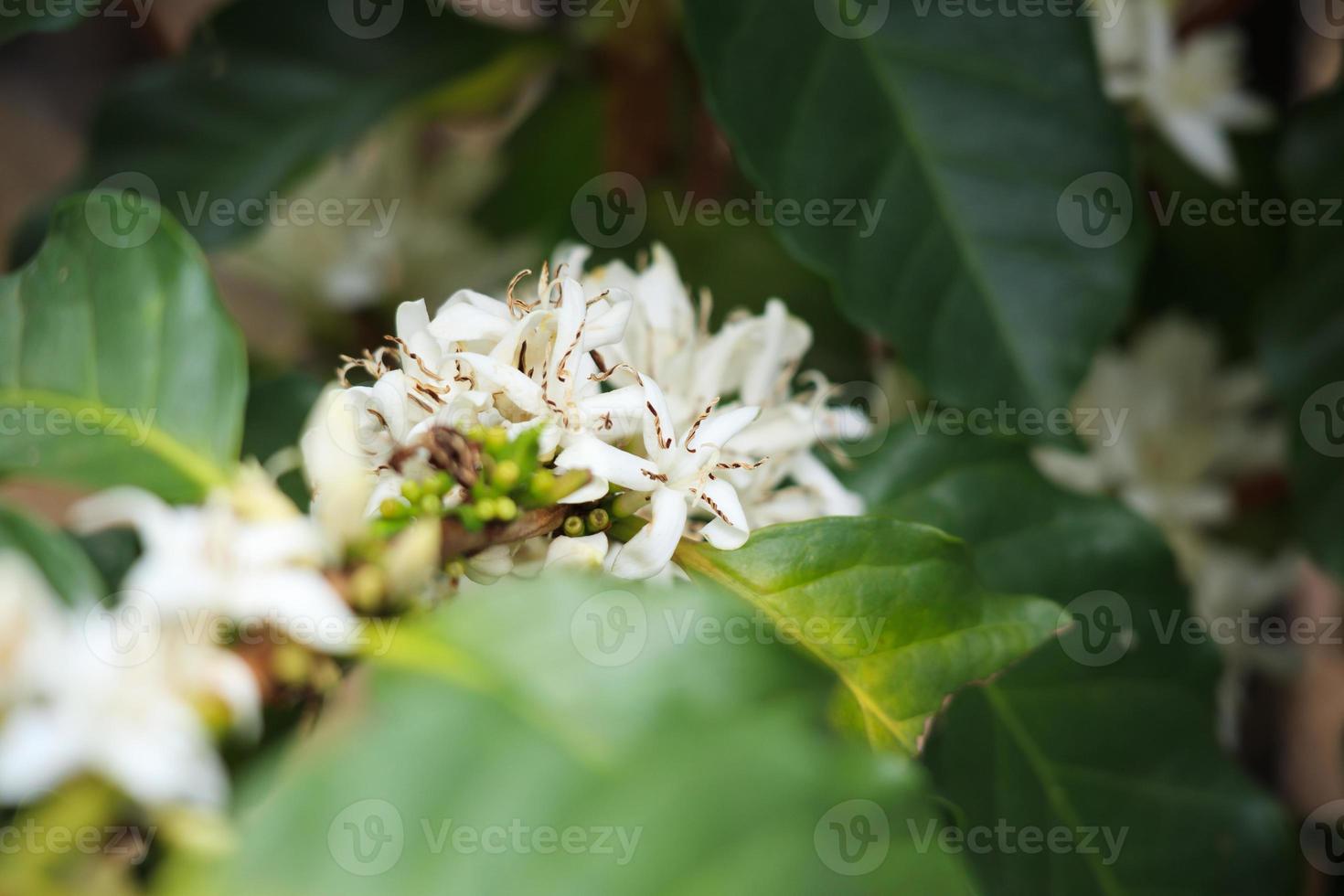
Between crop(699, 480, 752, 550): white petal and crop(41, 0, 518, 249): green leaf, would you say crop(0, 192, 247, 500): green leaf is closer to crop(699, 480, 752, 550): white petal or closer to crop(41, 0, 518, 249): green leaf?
crop(699, 480, 752, 550): white petal

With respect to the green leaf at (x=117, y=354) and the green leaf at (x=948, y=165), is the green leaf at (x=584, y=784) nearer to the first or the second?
the green leaf at (x=117, y=354)

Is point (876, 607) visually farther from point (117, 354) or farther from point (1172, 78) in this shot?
point (1172, 78)

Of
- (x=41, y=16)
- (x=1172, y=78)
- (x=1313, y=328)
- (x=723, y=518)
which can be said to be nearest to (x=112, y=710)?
(x=723, y=518)

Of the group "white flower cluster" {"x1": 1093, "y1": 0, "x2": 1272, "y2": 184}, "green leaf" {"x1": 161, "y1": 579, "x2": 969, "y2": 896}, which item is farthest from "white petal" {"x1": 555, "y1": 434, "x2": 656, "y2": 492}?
"white flower cluster" {"x1": 1093, "y1": 0, "x2": 1272, "y2": 184}

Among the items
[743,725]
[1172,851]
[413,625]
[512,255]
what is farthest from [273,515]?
[512,255]

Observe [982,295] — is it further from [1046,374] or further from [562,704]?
[562,704]
